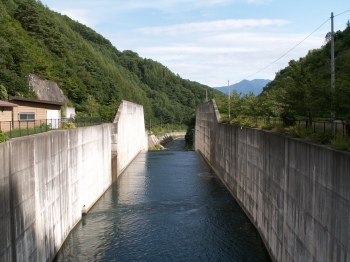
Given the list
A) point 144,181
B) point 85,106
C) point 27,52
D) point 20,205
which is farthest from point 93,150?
point 85,106

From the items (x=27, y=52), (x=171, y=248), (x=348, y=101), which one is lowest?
(x=171, y=248)

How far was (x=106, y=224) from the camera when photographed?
21203 millimetres

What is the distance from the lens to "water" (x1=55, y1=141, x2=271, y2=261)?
17141mm

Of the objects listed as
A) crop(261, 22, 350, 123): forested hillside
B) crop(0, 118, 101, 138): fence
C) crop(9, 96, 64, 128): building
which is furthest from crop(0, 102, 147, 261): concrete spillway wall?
crop(261, 22, 350, 123): forested hillside

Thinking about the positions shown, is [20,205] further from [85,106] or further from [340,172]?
[85,106]

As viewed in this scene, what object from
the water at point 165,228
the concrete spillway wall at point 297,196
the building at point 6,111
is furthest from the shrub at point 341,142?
the building at point 6,111

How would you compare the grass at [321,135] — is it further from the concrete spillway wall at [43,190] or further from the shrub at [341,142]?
the concrete spillway wall at [43,190]

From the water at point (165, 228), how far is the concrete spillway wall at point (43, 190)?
1110 mm

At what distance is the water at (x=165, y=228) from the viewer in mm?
17141

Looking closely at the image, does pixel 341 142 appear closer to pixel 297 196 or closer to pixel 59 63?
pixel 297 196

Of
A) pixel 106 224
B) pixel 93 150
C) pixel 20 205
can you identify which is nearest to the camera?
pixel 20 205

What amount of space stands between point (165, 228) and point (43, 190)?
8.42 m

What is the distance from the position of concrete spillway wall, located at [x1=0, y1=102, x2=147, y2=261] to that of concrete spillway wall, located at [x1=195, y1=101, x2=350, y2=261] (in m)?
8.18

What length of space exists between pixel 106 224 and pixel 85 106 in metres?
44.9
